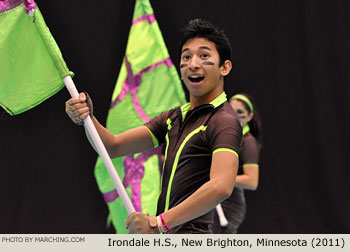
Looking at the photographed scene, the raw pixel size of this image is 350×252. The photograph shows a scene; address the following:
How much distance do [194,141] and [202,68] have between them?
0.22 m

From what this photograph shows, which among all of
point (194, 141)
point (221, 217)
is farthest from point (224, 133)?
point (221, 217)

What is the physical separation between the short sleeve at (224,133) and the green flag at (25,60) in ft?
1.54

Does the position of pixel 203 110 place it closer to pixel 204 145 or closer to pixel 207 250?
pixel 204 145

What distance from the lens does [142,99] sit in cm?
332

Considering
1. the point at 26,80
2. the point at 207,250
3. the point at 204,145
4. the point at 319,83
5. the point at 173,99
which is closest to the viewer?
the point at 207,250

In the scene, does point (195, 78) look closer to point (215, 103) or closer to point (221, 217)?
point (215, 103)

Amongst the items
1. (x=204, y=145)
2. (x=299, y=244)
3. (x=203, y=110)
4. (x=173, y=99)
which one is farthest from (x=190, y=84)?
(x=173, y=99)

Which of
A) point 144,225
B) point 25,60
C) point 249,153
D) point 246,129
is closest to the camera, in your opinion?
point 144,225

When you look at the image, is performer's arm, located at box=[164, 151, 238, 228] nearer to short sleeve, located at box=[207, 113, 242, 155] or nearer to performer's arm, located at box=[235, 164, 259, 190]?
short sleeve, located at box=[207, 113, 242, 155]

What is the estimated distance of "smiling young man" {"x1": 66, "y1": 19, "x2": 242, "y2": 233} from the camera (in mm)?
1529

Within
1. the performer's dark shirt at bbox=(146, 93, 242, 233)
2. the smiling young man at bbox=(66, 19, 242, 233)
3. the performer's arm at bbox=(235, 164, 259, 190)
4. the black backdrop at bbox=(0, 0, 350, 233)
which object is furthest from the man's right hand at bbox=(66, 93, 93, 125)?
the black backdrop at bbox=(0, 0, 350, 233)

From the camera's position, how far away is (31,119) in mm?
4121

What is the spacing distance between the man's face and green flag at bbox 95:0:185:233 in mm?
1472

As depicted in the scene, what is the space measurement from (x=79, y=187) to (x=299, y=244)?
293 centimetres
